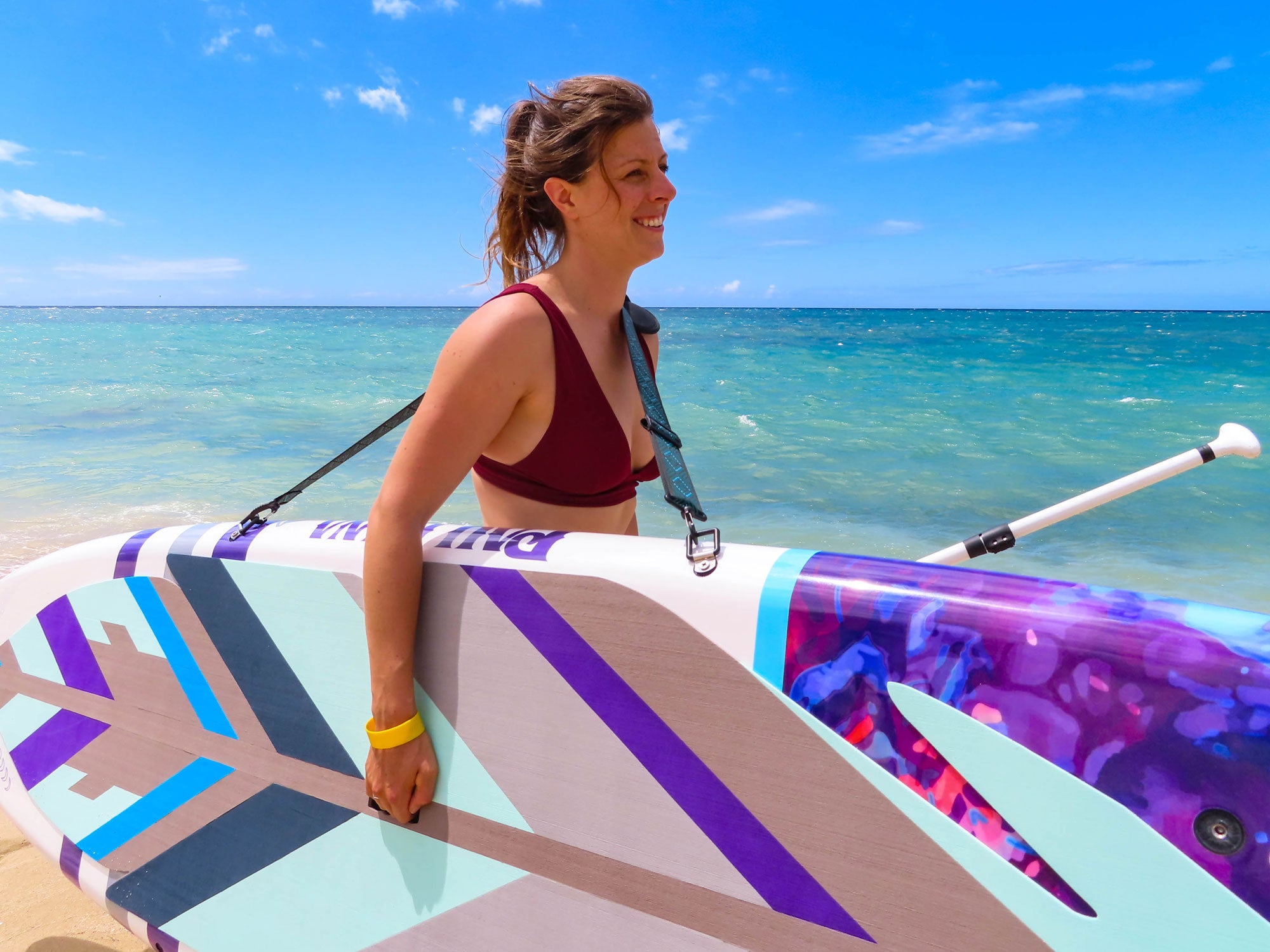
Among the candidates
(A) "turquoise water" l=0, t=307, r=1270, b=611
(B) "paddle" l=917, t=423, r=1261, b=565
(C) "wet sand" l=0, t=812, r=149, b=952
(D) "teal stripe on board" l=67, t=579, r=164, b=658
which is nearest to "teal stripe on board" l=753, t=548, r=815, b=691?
(B) "paddle" l=917, t=423, r=1261, b=565

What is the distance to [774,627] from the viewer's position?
106cm

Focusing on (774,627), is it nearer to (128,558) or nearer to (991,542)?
(991,542)

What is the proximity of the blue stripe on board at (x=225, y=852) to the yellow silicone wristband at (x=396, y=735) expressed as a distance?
0.21 m

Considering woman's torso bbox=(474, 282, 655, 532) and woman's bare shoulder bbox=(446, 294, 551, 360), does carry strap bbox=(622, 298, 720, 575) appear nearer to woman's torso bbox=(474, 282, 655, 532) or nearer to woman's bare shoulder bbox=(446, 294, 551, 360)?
woman's torso bbox=(474, 282, 655, 532)

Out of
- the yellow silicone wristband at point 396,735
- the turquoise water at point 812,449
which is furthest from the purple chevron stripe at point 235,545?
the turquoise water at point 812,449

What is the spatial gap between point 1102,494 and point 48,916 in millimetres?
2816

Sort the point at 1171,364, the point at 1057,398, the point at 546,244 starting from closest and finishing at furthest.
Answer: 1. the point at 546,244
2. the point at 1057,398
3. the point at 1171,364

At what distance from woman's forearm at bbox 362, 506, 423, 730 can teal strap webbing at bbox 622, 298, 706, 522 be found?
0.41 metres

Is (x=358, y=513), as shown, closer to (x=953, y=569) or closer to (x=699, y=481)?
(x=699, y=481)

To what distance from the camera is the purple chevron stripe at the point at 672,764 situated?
1045 millimetres

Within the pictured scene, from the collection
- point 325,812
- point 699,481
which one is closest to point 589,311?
point 325,812

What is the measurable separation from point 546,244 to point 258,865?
1329 millimetres

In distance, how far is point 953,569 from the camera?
3.35 feet

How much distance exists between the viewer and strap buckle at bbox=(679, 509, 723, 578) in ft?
3.73
